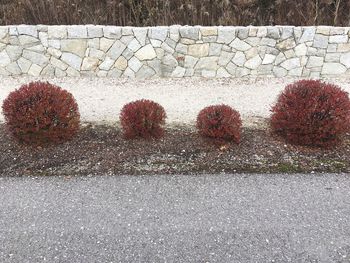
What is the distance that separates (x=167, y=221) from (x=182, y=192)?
0.51 metres

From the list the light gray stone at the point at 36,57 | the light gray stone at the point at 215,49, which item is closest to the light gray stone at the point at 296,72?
the light gray stone at the point at 215,49

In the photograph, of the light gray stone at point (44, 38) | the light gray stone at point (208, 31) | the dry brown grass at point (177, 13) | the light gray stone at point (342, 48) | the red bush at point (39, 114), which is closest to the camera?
the red bush at point (39, 114)

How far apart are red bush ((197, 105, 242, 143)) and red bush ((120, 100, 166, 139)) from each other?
0.60 m

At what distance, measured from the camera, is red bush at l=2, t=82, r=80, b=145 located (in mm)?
4676

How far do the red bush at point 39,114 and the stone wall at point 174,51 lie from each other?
2425 millimetres

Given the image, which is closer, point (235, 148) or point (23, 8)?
point (235, 148)

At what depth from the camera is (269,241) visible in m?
3.37

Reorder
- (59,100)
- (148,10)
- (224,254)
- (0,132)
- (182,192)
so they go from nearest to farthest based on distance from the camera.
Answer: (224,254)
(182,192)
(59,100)
(0,132)
(148,10)

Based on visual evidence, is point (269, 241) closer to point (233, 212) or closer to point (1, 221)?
point (233, 212)

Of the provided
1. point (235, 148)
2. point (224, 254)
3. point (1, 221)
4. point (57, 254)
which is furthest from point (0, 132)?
point (224, 254)

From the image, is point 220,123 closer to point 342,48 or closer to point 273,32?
point 273,32

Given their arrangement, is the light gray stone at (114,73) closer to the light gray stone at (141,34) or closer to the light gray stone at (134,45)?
the light gray stone at (134,45)

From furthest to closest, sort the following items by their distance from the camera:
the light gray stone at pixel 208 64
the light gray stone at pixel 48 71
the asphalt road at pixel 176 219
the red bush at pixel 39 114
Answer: the light gray stone at pixel 48 71 → the light gray stone at pixel 208 64 → the red bush at pixel 39 114 → the asphalt road at pixel 176 219

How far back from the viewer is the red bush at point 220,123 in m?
4.78
